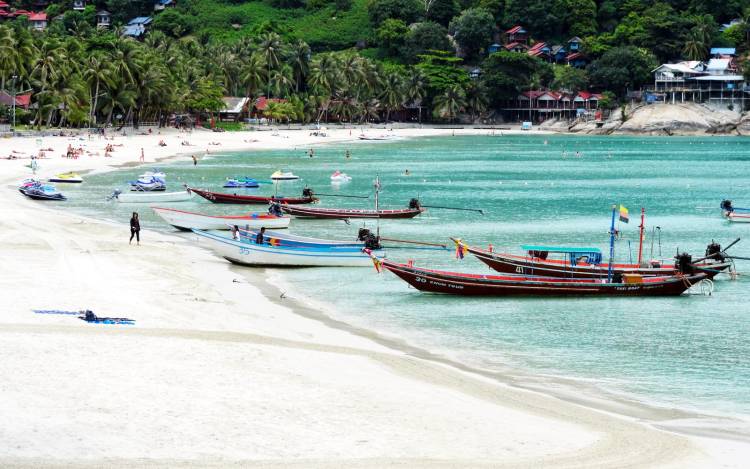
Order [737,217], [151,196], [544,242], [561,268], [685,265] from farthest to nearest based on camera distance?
[151,196], [737,217], [544,242], [561,268], [685,265]

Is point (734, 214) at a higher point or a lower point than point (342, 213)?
higher

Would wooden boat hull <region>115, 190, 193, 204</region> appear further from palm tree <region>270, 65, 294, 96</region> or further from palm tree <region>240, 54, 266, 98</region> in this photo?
palm tree <region>270, 65, 294, 96</region>

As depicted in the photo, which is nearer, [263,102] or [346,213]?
[346,213]

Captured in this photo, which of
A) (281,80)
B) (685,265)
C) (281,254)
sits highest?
(281,80)

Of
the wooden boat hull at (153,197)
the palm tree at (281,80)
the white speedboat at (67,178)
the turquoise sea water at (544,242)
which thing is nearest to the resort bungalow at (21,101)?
the turquoise sea water at (544,242)

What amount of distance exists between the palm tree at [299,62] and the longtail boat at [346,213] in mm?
132834

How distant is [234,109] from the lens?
581 feet

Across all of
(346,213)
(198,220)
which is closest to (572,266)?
(198,220)

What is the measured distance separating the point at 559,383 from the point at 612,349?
5078 mm

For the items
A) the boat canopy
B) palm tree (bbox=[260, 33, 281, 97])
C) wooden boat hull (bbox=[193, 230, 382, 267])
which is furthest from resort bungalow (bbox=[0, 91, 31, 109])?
the boat canopy

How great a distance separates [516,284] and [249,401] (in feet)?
62.7

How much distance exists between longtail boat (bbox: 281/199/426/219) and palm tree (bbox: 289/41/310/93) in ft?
436

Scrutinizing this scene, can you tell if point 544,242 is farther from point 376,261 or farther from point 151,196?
point 151,196

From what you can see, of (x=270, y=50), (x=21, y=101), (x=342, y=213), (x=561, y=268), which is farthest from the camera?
(x=270, y=50)
